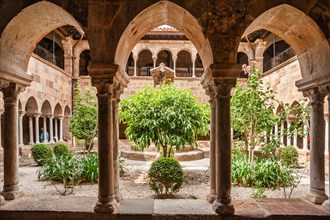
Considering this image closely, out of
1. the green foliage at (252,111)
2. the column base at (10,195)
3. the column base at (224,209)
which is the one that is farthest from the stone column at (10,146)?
the green foliage at (252,111)

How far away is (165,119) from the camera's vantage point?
679 centimetres

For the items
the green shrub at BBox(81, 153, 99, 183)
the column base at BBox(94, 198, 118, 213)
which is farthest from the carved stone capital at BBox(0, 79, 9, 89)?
the green shrub at BBox(81, 153, 99, 183)

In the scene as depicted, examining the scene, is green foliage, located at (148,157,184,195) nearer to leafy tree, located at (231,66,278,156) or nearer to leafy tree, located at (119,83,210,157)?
leafy tree, located at (119,83,210,157)

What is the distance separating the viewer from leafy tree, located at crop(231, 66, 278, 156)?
265 inches

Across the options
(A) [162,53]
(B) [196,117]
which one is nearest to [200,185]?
(B) [196,117]

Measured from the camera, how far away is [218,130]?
334 cm

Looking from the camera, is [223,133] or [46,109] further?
[46,109]

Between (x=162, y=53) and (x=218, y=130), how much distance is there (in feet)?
60.4

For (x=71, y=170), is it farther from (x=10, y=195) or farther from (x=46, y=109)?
(x=46, y=109)

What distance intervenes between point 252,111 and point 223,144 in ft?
12.6

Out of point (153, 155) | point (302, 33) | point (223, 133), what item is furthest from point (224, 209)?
point (153, 155)

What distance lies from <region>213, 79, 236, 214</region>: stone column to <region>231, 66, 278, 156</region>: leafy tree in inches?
145

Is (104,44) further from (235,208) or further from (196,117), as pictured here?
(196,117)

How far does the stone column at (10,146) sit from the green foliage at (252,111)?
5086 mm
